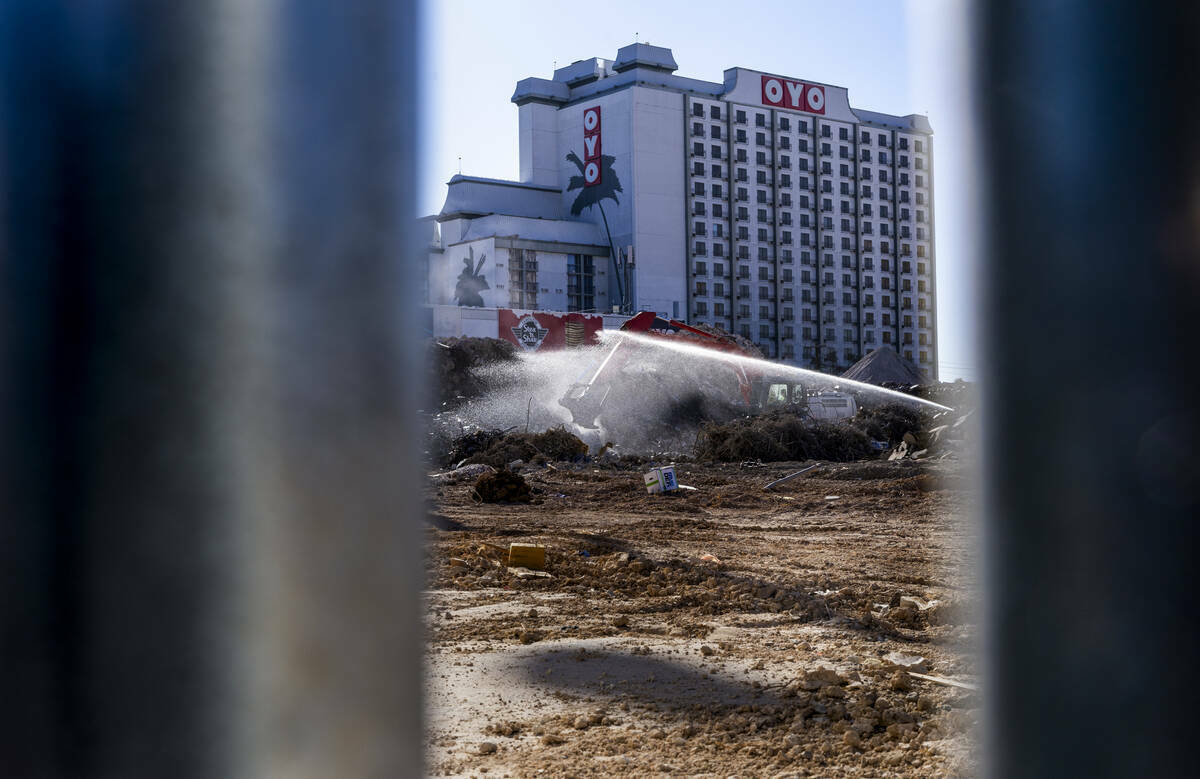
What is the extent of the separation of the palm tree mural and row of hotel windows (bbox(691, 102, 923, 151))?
851 cm

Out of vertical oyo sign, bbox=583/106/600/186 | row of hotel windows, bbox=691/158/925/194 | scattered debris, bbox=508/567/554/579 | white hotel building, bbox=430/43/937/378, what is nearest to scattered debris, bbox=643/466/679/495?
scattered debris, bbox=508/567/554/579

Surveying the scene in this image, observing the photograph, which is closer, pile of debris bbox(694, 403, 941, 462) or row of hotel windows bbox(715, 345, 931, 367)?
pile of debris bbox(694, 403, 941, 462)

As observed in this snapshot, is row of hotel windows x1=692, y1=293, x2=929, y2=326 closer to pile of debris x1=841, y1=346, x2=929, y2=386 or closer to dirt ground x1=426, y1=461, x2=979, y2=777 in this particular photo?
pile of debris x1=841, y1=346, x2=929, y2=386

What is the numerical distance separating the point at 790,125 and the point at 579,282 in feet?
83.7

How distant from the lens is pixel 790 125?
104 m

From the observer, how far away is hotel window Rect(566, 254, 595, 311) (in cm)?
9244

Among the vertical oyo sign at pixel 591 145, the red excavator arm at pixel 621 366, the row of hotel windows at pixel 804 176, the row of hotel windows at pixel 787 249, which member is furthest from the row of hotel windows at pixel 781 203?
→ the red excavator arm at pixel 621 366

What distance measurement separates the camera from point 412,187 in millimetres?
931

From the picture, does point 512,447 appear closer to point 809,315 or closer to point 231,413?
point 231,413

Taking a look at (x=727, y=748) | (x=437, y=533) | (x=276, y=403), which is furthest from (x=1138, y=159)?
(x=437, y=533)

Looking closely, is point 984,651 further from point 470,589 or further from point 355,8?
point 470,589

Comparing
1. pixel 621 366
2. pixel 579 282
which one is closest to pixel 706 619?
pixel 621 366

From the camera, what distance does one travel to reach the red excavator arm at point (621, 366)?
117 ft

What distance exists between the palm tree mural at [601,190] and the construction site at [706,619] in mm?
67572
